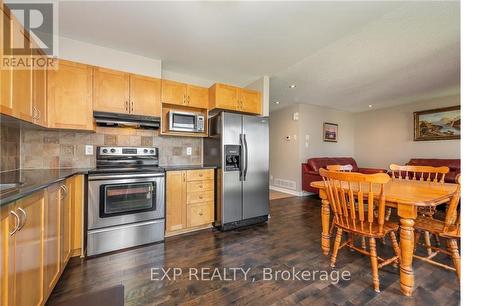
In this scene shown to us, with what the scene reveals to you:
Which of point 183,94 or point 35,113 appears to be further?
point 183,94

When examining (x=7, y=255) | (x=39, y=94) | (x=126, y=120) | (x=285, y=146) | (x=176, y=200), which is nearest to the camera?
(x=7, y=255)

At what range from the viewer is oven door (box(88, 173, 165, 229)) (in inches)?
84.4

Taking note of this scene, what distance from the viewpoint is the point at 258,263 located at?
2037 millimetres

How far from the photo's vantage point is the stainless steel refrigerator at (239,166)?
288 cm

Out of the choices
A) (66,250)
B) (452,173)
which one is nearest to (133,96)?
(66,250)

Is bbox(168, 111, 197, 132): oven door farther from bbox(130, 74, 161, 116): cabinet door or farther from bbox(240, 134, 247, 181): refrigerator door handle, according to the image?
bbox(240, 134, 247, 181): refrigerator door handle

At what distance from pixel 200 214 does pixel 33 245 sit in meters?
1.78

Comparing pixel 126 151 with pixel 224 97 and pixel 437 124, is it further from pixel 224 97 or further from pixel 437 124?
pixel 437 124

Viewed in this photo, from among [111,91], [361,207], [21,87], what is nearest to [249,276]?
[361,207]

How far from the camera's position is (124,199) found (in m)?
2.31

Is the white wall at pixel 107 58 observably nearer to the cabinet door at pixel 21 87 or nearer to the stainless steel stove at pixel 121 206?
the cabinet door at pixel 21 87

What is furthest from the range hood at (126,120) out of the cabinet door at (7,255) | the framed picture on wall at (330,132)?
the framed picture on wall at (330,132)

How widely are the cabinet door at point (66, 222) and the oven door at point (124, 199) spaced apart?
188mm
